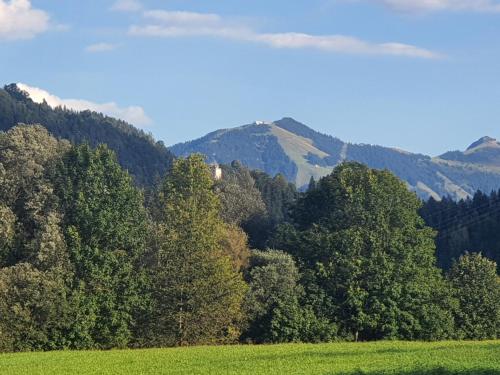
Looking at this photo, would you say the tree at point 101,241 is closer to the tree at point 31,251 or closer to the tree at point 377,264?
the tree at point 31,251

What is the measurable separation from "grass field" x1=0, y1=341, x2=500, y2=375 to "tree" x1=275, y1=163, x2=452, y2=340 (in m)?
14.8

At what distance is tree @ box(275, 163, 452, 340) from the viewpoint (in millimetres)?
75750

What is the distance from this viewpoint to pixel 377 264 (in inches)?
3031

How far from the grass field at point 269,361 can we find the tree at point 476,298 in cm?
2242

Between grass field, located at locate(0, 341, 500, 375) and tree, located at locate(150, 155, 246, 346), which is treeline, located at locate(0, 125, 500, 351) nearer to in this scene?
tree, located at locate(150, 155, 246, 346)

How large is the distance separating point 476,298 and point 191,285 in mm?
29088

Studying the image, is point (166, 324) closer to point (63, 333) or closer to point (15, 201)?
point (63, 333)

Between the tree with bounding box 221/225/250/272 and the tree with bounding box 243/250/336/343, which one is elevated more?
the tree with bounding box 221/225/250/272

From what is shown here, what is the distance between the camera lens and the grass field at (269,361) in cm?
4347

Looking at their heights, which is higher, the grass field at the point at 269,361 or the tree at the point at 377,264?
the tree at the point at 377,264

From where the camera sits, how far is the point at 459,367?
138 ft

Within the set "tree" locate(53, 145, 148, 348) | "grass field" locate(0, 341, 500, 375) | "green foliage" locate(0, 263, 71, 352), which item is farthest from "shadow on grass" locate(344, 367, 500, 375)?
"tree" locate(53, 145, 148, 348)

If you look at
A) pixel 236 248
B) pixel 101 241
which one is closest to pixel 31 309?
pixel 101 241

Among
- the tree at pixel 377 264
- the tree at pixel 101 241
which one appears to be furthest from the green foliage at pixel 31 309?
the tree at pixel 377 264
